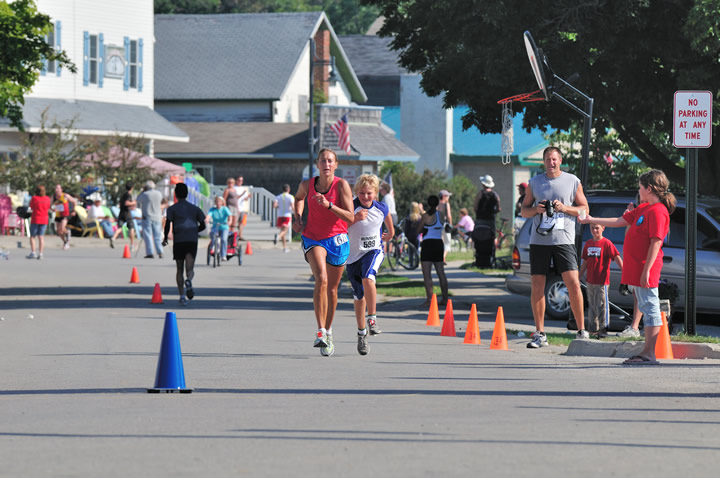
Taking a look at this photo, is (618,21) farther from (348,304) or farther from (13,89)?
(13,89)

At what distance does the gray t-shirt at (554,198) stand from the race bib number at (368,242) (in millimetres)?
1644

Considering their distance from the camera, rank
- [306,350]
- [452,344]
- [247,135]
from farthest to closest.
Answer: [247,135], [452,344], [306,350]

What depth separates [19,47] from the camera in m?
21.1

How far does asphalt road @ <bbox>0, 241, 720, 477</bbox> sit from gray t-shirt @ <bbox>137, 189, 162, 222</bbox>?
49.2 ft

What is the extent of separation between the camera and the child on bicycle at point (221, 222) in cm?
3023

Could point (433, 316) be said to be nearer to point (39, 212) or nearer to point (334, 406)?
point (334, 406)

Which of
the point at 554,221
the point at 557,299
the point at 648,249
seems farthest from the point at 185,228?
the point at 648,249

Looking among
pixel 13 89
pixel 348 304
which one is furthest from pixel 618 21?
pixel 13 89

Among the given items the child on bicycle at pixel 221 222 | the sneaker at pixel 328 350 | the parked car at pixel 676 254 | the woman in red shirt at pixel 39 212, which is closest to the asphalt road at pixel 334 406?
the sneaker at pixel 328 350

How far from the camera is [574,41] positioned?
20.0 meters

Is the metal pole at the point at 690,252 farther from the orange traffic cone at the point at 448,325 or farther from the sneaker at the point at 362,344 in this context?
the sneaker at the point at 362,344

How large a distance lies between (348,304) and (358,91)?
4358cm

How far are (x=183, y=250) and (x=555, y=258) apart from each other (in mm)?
8412

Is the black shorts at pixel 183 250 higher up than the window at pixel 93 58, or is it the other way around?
the window at pixel 93 58
